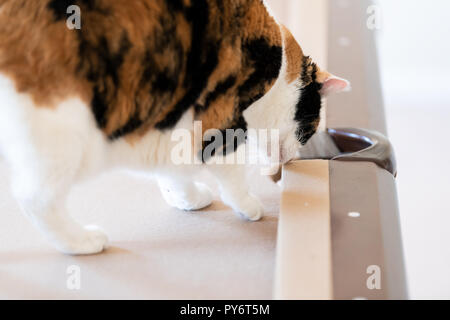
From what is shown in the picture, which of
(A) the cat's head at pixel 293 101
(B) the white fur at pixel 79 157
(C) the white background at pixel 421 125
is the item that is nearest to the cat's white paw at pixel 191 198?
(B) the white fur at pixel 79 157

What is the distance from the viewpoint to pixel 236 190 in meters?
1.23

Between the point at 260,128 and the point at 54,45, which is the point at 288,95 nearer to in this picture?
the point at 260,128

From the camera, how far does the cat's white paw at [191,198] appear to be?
1.28 m

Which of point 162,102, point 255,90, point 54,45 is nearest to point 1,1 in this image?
point 54,45

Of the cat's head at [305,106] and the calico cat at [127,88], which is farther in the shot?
the cat's head at [305,106]

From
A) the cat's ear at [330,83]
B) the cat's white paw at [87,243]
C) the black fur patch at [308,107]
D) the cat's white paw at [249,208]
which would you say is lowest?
the cat's white paw at [87,243]

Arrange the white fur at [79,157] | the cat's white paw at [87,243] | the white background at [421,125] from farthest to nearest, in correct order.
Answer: the white background at [421,125] → the cat's white paw at [87,243] → the white fur at [79,157]

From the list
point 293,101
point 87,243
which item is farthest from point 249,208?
point 87,243

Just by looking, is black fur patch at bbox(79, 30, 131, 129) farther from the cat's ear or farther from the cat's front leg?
the cat's ear

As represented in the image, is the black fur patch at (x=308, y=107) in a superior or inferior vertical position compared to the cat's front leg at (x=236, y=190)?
superior

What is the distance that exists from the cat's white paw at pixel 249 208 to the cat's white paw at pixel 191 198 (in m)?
0.10

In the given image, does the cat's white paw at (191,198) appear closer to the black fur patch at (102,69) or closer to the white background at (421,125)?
the black fur patch at (102,69)

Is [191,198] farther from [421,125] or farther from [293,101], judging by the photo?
[421,125]

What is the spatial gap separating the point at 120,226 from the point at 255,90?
43cm
